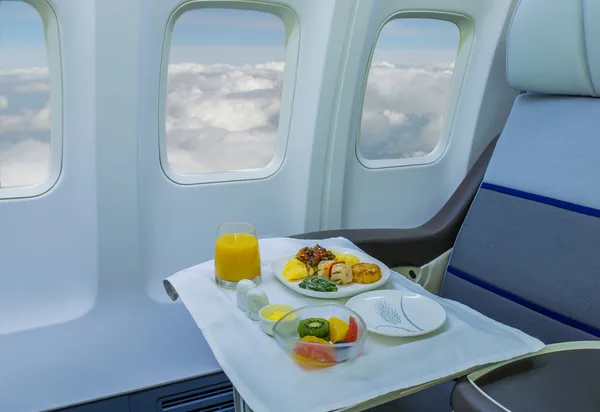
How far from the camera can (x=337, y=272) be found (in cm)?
134

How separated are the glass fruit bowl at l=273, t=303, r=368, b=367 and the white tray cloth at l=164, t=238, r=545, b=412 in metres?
0.02

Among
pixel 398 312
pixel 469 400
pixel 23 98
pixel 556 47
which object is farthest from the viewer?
pixel 23 98

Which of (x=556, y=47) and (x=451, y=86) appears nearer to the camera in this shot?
(x=556, y=47)

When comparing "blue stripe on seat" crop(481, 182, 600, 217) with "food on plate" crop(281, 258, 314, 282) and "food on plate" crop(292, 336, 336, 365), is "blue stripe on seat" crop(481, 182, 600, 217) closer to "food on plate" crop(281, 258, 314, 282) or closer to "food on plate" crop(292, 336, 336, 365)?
"food on plate" crop(281, 258, 314, 282)

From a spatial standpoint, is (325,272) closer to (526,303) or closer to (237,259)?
(237,259)

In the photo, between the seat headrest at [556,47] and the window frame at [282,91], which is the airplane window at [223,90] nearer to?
the window frame at [282,91]

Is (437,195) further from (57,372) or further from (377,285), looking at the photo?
(57,372)

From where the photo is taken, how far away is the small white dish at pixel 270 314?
113 centimetres

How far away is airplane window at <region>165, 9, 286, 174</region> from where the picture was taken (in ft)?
6.61

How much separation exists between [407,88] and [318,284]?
1484 mm

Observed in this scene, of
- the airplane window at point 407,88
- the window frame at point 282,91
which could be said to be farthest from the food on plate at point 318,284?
the airplane window at point 407,88

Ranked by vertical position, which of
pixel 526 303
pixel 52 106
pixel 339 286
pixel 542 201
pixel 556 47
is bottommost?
pixel 526 303

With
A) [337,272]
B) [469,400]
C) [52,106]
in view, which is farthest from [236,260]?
Answer: [52,106]

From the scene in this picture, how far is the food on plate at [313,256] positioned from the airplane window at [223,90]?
861 millimetres
